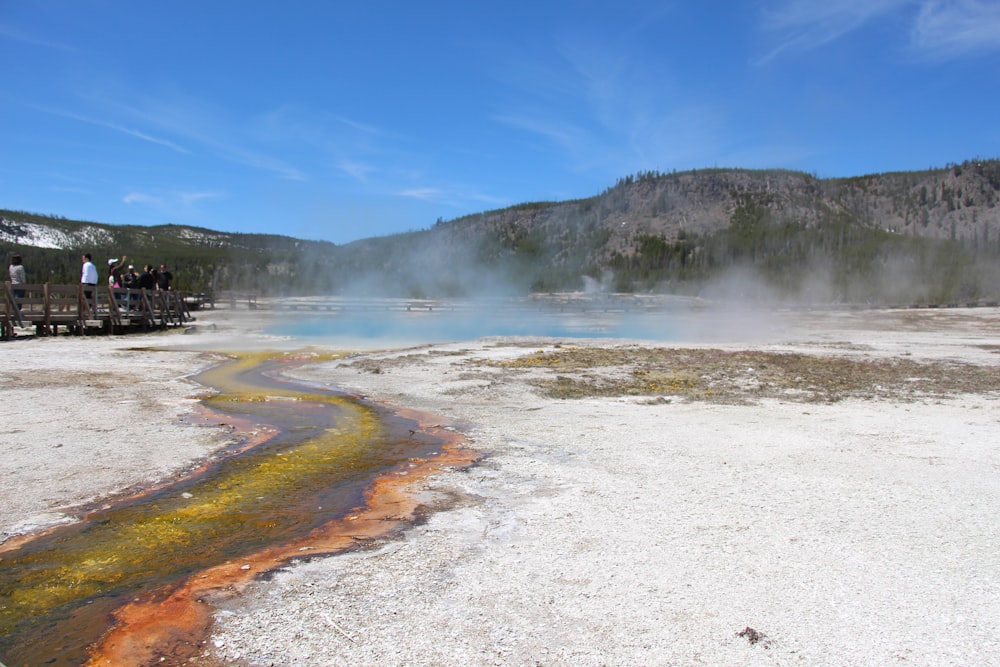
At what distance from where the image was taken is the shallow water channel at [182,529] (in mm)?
3062

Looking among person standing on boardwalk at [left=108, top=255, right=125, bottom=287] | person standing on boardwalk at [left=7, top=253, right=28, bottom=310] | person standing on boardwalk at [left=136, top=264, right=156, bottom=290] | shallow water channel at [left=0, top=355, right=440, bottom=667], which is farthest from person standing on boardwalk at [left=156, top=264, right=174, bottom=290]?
shallow water channel at [left=0, top=355, right=440, bottom=667]

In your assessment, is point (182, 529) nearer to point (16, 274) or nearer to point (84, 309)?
point (16, 274)

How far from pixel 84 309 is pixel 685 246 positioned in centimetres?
11970

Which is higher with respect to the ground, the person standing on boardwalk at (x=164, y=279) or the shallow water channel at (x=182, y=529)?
the person standing on boardwalk at (x=164, y=279)

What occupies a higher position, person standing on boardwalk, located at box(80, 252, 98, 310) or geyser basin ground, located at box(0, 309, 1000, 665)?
person standing on boardwalk, located at box(80, 252, 98, 310)

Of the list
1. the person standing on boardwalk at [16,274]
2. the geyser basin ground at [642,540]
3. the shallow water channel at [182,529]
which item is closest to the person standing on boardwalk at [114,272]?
the person standing on boardwalk at [16,274]

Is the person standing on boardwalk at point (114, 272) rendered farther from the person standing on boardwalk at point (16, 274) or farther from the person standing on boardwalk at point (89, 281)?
the person standing on boardwalk at point (16, 274)

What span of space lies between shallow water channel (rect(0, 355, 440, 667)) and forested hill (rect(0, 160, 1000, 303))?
74461 mm

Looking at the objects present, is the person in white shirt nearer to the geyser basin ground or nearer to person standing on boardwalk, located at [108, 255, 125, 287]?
person standing on boardwalk, located at [108, 255, 125, 287]

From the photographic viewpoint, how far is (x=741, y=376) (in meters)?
12.0

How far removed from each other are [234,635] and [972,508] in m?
4.55

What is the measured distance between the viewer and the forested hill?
3553 inches

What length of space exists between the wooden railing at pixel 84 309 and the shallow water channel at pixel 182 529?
13.1 meters

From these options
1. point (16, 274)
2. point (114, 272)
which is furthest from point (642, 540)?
point (114, 272)
